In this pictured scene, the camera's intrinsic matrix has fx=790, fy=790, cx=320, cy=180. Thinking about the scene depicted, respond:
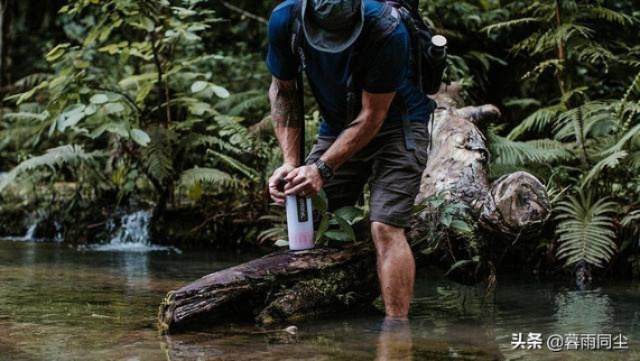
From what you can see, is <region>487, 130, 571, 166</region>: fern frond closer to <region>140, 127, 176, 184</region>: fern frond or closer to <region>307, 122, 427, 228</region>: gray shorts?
<region>307, 122, 427, 228</region>: gray shorts

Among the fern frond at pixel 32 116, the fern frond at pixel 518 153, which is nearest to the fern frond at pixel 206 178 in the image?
the fern frond at pixel 32 116

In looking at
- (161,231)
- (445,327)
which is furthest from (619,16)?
(161,231)

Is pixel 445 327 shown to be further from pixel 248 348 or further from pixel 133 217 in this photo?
pixel 133 217

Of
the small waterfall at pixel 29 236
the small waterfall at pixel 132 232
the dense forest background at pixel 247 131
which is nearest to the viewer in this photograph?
the dense forest background at pixel 247 131

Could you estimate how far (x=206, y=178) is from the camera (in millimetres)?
8172

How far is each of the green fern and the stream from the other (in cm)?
25

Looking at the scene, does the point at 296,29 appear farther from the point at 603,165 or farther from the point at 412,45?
the point at 603,165

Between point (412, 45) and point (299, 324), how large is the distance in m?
1.71

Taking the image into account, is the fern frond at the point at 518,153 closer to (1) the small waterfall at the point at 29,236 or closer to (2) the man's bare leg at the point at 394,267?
(2) the man's bare leg at the point at 394,267

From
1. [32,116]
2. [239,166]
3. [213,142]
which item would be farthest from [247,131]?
[32,116]

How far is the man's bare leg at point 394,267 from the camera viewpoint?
4.38m

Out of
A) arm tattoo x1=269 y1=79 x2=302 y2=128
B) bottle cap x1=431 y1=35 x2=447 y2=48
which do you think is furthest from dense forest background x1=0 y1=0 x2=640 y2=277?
arm tattoo x1=269 y1=79 x2=302 y2=128

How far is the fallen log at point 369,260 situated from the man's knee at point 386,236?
0.34m

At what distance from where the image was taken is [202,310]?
4113mm
